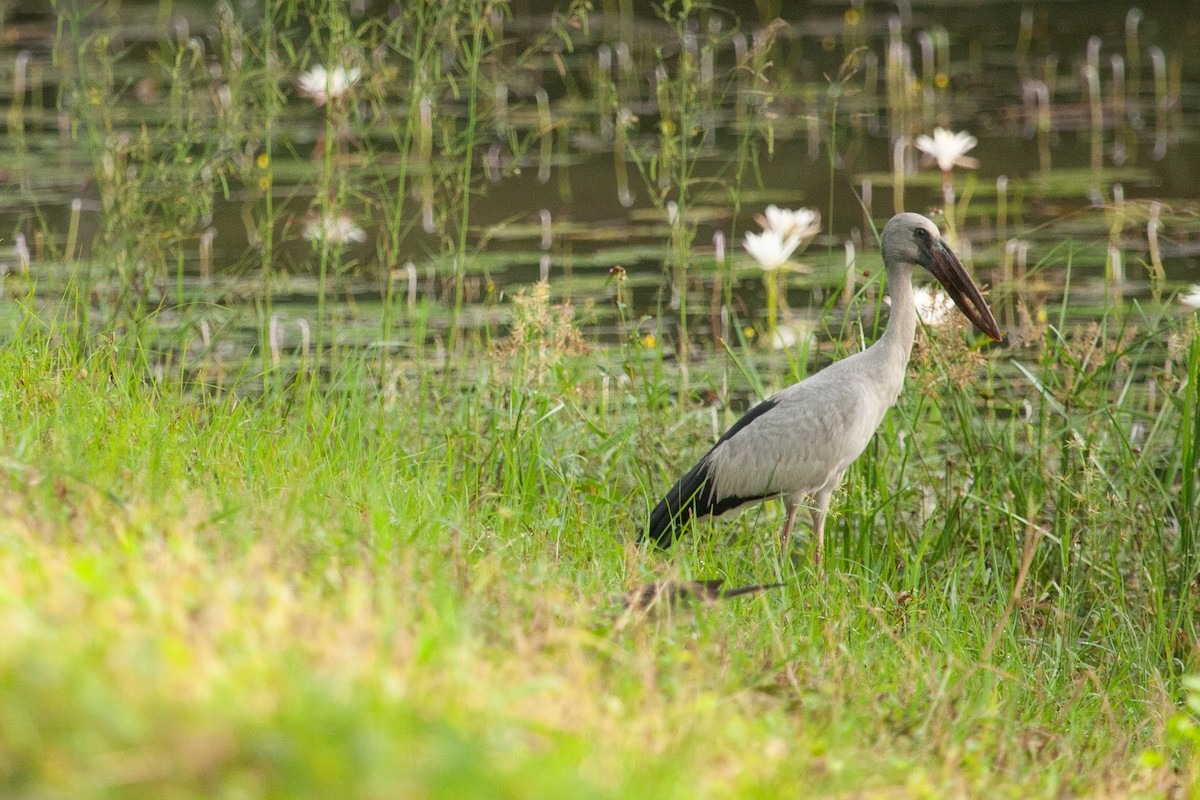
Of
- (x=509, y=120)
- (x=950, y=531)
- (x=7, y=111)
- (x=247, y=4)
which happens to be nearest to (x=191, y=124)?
(x=950, y=531)

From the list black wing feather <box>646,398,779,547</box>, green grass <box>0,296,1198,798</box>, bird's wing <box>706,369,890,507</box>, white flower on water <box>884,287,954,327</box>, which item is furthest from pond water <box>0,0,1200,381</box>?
black wing feather <box>646,398,779,547</box>

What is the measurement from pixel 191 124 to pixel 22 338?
1.03 meters

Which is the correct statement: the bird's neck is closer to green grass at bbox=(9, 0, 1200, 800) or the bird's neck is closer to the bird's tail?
green grass at bbox=(9, 0, 1200, 800)

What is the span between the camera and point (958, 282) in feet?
15.5

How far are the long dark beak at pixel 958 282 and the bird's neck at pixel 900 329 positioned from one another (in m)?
0.11

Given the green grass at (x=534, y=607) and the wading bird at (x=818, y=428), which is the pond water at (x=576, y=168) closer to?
the wading bird at (x=818, y=428)

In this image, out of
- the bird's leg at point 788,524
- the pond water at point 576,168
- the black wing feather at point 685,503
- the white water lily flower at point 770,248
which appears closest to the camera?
the black wing feather at point 685,503

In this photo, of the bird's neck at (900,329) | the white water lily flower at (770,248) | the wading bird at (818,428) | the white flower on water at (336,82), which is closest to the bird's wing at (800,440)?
the wading bird at (818,428)

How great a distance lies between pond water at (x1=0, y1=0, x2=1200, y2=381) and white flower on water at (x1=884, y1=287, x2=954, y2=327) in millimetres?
158

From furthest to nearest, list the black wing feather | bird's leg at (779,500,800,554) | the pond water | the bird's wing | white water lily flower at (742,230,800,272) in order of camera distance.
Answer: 1. white water lily flower at (742,230,800,272)
2. the pond water
3. bird's leg at (779,500,800,554)
4. the bird's wing
5. the black wing feather

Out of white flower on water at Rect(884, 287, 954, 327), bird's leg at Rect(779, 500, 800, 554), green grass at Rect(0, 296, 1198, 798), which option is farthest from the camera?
white flower on water at Rect(884, 287, 954, 327)

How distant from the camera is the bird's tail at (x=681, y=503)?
Result: 14.3 ft

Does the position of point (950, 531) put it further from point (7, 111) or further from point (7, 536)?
point (7, 111)

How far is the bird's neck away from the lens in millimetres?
4527
